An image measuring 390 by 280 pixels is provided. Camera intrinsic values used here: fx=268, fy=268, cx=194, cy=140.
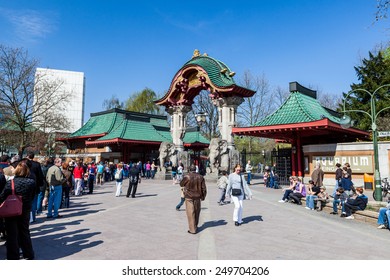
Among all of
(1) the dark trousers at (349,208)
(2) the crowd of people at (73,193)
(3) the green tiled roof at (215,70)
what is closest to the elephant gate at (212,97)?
(3) the green tiled roof at (215,70)

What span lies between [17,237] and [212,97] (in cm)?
1945

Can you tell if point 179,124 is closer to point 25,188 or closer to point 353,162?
point 353,162

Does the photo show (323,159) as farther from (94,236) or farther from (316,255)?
(94,236)

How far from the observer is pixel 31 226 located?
7438 millimetres

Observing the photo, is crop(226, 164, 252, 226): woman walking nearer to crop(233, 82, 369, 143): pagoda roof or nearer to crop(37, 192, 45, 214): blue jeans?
crop(37, 192, 45, 214): blue jeans

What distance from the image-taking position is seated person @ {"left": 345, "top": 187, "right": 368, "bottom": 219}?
8625 millimetres

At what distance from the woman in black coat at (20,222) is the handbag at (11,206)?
103 millimetres

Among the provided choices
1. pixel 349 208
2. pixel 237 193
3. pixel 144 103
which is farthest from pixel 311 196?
pixel 144 103

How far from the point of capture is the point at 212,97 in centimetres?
2286

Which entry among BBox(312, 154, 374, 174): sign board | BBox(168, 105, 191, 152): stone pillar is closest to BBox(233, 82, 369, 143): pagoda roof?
BBox(312, 154, 374, 174): sign board

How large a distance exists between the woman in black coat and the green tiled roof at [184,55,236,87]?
18.5 meters

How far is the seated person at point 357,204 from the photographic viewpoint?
340 inches
